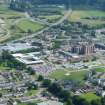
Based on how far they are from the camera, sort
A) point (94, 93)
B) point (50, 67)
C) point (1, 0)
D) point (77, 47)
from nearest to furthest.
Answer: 1. point (94, 93)
2. point (50, 67)
3. point (77, 47)
4. point (1, 0)

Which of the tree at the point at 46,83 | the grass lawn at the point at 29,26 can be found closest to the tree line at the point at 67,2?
the grass lawn at the point at 29,26

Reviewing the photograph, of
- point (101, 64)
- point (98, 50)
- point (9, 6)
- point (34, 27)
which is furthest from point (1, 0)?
point (101, 64)

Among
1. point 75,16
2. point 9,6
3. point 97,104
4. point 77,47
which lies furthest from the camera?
point 9,6

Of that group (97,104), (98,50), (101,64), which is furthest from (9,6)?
(97,104)

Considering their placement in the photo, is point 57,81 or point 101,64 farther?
point 101,64

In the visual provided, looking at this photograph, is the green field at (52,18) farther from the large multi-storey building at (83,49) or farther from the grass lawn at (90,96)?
the grass lawn at (90,96)

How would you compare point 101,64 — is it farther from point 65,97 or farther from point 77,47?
point 65,97
